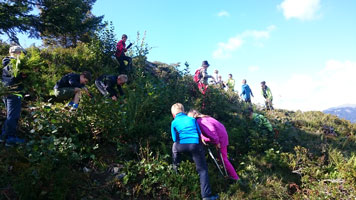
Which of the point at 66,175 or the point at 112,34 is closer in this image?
the point at 66,175

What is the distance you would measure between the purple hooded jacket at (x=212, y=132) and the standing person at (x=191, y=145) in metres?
0.56

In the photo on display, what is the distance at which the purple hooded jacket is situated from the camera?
5.08m

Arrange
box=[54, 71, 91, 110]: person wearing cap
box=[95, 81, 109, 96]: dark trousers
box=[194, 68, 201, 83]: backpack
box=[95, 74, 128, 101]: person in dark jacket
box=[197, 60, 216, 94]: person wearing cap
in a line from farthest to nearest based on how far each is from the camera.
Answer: box=[194, 68, 201, 83]: backpack
box=[197, 60, 216, 94]: person wearing cap
box=[95, 74, 128, 101]: person in dark jacket
box=[95, 81, 109, 96]: dark trousers
box=[54, 71, 91, 110]: person wearing cap

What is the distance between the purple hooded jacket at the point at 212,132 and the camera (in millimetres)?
5078

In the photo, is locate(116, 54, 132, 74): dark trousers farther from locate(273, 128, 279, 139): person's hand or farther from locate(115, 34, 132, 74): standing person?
locate(273, 128, 279, 139): person's hand

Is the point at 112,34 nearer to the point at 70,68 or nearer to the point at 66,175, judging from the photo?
the point at 70,68

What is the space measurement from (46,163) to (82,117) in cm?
138

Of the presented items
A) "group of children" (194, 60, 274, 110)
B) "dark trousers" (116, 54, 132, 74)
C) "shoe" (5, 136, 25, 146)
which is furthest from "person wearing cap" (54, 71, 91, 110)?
"group of children" (194, 60, 274, 110)

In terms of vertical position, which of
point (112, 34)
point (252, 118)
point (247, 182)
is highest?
point (112, 34)

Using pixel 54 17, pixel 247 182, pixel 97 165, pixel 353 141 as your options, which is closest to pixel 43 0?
pixel 54 17

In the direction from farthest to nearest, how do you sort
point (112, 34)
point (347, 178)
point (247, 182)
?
point (112, 34) < point (247, 182) < point (347, 178)

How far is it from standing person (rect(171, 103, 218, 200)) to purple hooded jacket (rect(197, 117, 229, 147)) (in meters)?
0.56

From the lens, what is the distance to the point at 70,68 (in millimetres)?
8102

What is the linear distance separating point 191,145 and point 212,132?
0.90m
